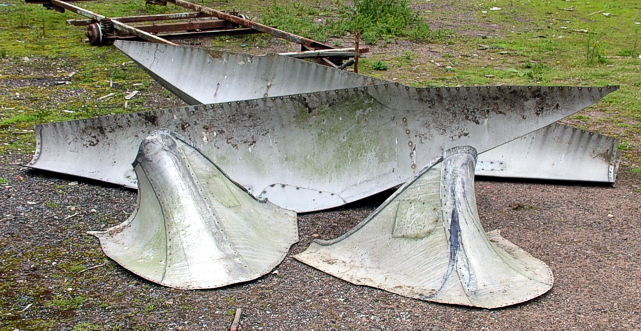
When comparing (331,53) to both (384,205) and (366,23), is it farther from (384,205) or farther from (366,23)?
(384,205)

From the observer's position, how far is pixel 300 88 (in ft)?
16.4

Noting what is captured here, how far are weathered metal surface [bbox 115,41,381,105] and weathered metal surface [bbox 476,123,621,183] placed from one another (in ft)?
4.31

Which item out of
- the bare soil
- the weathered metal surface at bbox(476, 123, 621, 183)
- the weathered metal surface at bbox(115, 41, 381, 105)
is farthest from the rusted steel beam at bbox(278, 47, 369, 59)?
the bare soil

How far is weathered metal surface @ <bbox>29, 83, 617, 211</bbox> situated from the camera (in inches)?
148

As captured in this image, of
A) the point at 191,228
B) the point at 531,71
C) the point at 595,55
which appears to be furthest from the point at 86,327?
the point at 595,55

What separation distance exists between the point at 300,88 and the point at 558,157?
6.85 feet

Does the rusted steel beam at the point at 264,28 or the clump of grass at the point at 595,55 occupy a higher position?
the clump of grass at the point at 595,55

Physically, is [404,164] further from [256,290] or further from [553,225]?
[256,290]

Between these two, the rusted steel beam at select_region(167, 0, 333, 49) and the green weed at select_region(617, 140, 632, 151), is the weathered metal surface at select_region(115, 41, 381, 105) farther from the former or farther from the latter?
the green weed at select_region(617, 140, 632, 151)

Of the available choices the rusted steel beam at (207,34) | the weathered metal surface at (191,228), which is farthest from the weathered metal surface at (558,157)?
the rusted steel beam at (207,34)

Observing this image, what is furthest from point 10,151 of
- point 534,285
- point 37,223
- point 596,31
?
point 596,31

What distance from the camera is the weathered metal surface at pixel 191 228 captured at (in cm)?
291

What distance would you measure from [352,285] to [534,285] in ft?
2.83

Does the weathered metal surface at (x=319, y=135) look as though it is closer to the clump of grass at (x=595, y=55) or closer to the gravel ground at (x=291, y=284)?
the gravel ground at (x=291, y=284)
